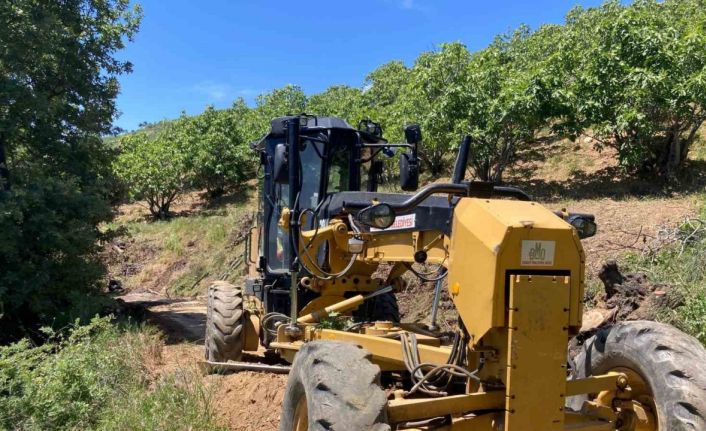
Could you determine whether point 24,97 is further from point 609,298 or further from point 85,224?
point 609,298

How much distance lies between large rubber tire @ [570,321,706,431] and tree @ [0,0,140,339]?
8.71m

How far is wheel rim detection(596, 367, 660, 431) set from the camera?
12.3ft

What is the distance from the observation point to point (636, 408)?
380cm

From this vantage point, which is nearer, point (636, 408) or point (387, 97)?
point (636, 408)

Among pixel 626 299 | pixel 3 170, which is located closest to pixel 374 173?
pixel 626 299

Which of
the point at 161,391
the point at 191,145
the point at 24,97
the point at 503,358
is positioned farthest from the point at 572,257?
the point at 191,145

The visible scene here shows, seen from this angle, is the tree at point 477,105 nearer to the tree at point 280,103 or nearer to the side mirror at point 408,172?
the side mirror at point 408,172

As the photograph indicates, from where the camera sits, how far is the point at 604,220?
11.3 metres

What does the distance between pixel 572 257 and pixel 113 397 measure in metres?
→ 4.88

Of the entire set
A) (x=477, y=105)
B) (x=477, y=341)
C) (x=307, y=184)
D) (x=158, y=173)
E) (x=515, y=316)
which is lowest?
(x=477, y=341)

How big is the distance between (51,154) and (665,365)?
11196 mm

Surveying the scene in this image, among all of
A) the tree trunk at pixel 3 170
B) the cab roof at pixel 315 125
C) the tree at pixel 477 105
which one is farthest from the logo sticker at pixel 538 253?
the tree at pixel 477 105

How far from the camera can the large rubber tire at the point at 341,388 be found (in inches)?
118

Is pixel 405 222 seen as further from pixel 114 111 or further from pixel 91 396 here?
pixel 114 111
